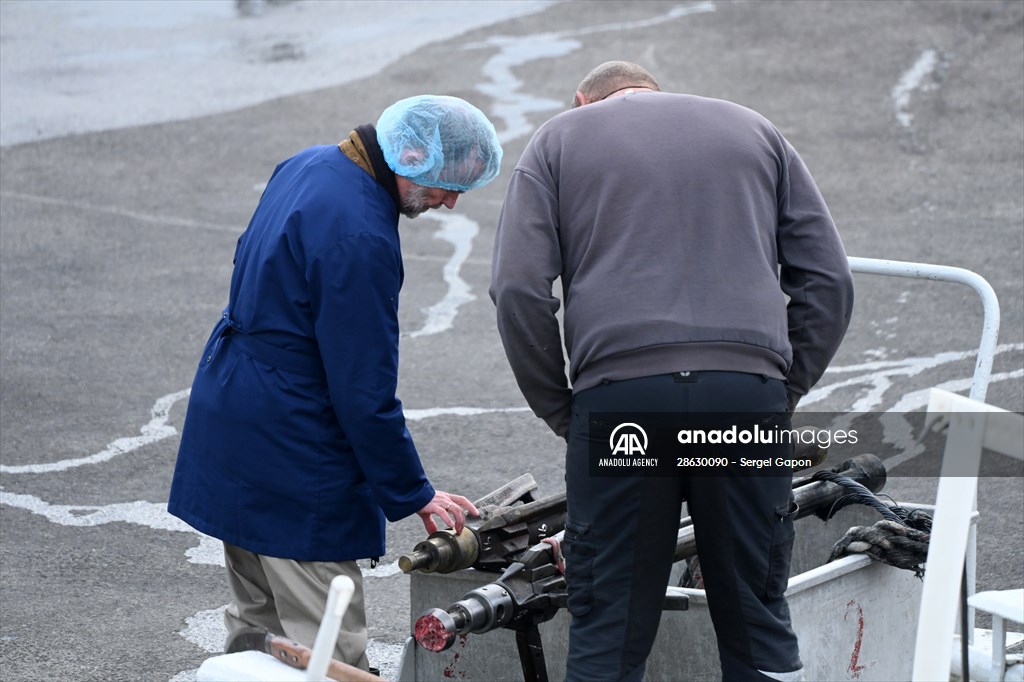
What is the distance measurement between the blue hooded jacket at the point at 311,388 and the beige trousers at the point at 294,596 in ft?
0.18

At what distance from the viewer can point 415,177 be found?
296 centimetres

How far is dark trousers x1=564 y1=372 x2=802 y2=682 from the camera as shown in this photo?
267 cm

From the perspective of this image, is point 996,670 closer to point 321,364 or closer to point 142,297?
point 321,364

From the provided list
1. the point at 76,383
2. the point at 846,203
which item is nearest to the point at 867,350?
the point at 846,203

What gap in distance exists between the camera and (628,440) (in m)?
2.68

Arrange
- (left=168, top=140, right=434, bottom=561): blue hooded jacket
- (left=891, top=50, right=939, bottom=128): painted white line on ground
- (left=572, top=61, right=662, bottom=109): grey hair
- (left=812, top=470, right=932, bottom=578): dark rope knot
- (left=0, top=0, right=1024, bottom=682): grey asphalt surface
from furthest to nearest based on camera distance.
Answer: (left=891, top=50, right=939, bottom=128): painted white line on ground → (left=0, top=0, right=1024, bottom=682): grey asphalt surface → (left=812, top=470, right=932, bottom=578): dark rope knot → (left=572, top=61, right=662, bottom=109): grey hair → (left=168, top=140, right=434, bottom=561): blue hooded jacket

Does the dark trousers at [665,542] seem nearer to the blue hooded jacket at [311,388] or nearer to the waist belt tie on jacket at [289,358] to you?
the blue hooded jacket at [311,388]

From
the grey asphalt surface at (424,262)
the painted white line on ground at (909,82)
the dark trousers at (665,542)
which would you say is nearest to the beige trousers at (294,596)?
the dark trousers at (665,542)

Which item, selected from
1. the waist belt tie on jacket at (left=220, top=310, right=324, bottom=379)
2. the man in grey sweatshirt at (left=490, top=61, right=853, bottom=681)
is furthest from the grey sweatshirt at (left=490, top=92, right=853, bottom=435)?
the waist belt tie on jacket at (left=220, top=310, right=324, bottom=379)

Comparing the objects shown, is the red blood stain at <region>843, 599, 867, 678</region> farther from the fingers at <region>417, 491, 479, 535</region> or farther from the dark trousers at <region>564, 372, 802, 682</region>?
the fingers at <region>417, 491, 479, 535</region>

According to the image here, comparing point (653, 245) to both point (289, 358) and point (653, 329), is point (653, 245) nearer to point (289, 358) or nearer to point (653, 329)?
point (653, 329)

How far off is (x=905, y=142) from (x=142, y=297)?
6.82 metres

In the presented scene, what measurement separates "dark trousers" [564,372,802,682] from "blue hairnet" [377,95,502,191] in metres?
0.63

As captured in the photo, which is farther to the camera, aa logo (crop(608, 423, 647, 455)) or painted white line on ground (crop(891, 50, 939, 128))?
painted white line on ground (crop(891, 50, 939, 128))
